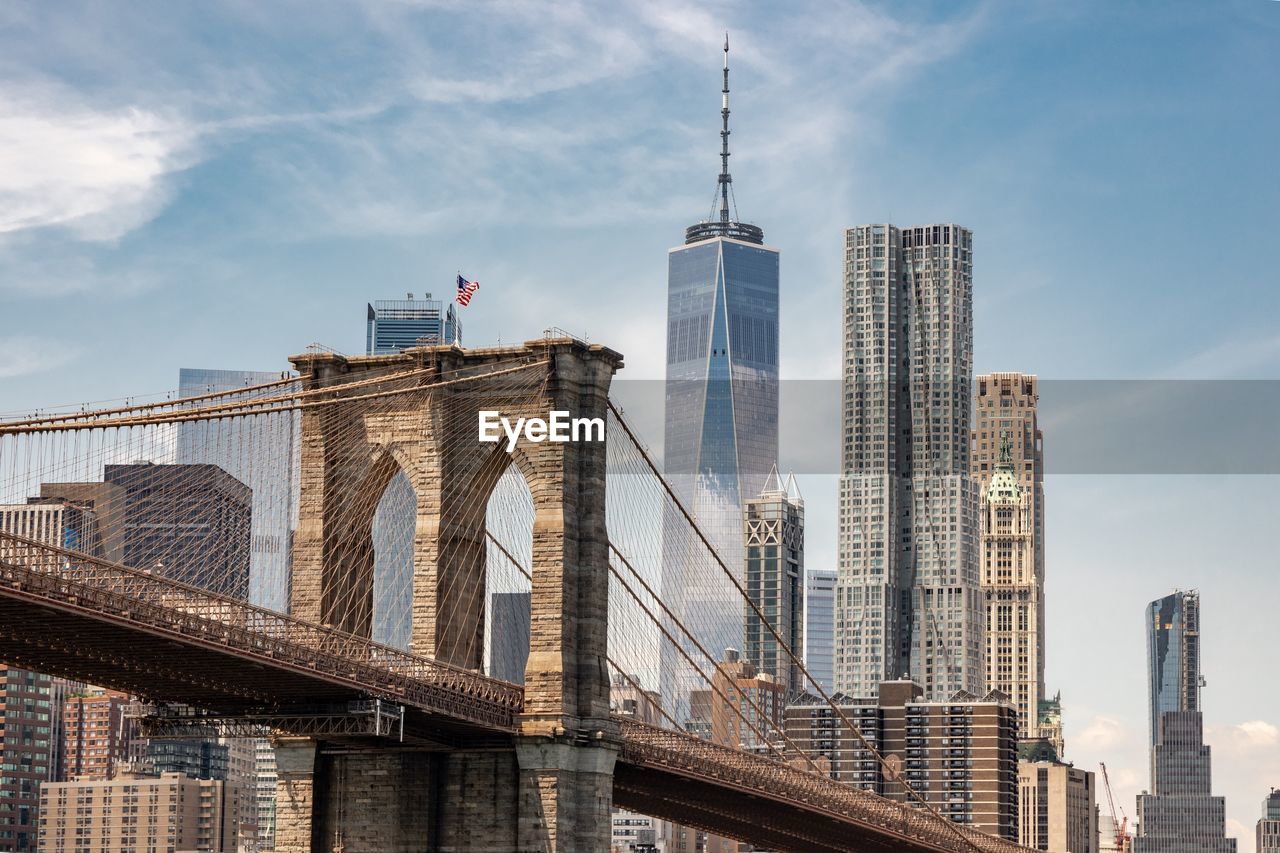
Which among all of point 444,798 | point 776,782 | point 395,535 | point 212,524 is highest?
point 395,535

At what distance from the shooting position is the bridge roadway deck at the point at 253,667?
60.2 metres

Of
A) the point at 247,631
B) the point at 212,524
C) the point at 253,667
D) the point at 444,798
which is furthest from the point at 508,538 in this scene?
the point at 247,631

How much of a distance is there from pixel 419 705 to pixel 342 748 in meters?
8.73

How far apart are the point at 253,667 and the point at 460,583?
15187 mm

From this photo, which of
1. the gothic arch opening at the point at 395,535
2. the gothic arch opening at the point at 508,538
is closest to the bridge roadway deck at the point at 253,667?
the gothic arch opening at the point at 508,538

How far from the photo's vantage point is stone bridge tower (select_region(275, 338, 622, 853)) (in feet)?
255

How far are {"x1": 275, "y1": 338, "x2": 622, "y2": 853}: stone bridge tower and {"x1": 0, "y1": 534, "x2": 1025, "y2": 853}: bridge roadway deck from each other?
1871mm

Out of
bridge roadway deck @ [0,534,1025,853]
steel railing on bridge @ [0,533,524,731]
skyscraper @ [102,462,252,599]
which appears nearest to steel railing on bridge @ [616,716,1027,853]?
bridge roadway deck @ [0,534,1025,853]

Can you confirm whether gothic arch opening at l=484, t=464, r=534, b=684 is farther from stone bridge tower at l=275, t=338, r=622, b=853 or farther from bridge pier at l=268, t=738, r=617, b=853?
bridge pier at l=268, t=738, r=617, b=853

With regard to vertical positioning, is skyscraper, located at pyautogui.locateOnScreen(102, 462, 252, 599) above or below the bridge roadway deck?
above

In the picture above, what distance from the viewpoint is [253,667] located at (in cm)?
6631

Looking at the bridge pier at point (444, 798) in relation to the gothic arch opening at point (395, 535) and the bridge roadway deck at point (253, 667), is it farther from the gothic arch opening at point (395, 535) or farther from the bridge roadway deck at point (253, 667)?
the gothic arch opening at point (395, 535)

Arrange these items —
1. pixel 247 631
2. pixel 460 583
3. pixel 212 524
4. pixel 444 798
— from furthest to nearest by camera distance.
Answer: pixel 212 524
pixel 460 583
pixel 444 798
pixel 247 631

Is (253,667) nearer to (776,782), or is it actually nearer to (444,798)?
(444,798)
